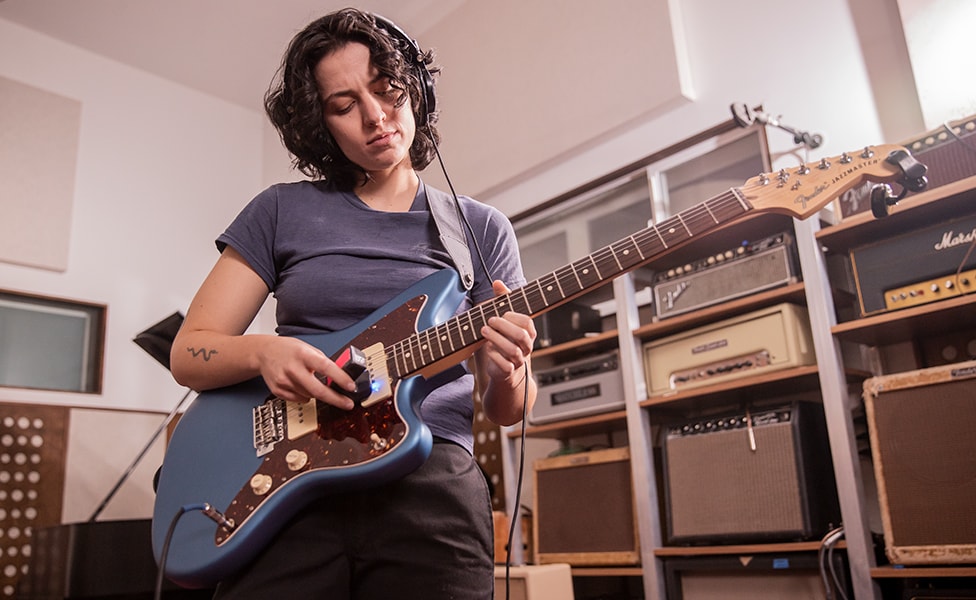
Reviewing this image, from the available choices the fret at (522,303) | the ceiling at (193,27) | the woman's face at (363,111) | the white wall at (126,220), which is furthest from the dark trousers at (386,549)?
the ceiling at (193,27)

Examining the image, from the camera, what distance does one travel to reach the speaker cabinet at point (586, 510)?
277cm

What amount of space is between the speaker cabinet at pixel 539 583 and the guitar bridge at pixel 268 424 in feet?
5.16

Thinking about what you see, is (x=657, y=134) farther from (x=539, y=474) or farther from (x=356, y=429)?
(x=356, y=429)

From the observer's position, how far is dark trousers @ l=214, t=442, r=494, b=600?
906 millimetres

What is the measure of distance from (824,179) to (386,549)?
0.78 metres

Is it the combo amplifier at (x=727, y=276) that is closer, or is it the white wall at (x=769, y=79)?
the combo amplifier at (x=727, y=276)

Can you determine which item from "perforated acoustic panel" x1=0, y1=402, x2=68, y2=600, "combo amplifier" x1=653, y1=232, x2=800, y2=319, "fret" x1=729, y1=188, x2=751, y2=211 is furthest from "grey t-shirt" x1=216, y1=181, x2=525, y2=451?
"perforated acoustic panel" x1=0, y1=402, x2=68, y2=600

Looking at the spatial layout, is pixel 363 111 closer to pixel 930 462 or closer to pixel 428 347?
pixel 428 347

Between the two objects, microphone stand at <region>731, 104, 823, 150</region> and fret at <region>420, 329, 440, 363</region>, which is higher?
microphone stand at <region>731, 104, 823, 150</region>

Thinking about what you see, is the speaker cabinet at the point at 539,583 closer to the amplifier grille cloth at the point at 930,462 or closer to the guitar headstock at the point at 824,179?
the amplifier grille cloth at the point at 930,462

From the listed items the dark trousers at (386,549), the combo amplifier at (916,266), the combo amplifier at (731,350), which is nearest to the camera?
the dark trousers at (386,549)

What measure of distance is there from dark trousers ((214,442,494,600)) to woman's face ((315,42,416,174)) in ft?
1.57

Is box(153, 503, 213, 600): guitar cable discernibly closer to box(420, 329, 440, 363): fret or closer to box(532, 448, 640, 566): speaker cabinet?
box(420, 329, 440, 363): fret

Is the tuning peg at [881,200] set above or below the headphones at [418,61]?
below
